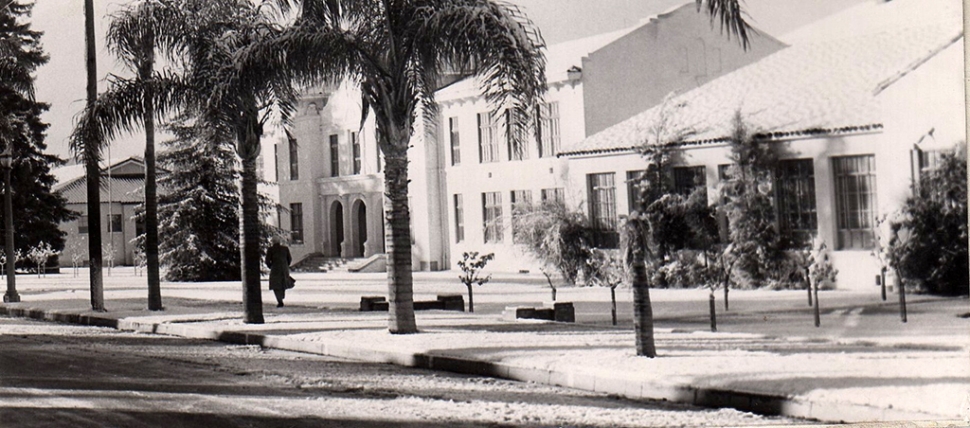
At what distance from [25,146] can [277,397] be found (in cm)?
2411

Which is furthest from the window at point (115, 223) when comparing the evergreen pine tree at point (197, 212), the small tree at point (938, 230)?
the small tree at point (938, 230)

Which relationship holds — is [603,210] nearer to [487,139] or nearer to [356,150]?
[487,139]

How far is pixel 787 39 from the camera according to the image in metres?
11.2

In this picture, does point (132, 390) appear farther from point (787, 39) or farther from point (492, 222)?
point (492, 222)

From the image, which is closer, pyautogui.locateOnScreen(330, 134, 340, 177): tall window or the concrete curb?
the concrete curb

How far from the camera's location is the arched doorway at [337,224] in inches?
1598

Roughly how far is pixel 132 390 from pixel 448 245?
23845mm

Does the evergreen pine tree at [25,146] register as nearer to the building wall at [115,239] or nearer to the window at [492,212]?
the building wall at [115,239]

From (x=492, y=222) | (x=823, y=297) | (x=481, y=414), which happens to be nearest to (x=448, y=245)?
(x=492, y=222)

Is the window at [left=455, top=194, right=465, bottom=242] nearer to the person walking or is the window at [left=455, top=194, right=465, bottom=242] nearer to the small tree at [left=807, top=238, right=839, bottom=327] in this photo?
the person walking

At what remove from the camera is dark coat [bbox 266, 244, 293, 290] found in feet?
66.2

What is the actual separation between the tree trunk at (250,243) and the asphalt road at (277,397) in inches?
107

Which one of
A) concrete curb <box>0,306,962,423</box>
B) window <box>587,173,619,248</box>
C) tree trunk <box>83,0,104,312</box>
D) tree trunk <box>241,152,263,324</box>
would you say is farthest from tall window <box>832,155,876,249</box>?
tree trunk <box>83,0,104,312</box>

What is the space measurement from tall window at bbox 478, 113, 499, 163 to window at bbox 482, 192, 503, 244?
1019 millimetres
